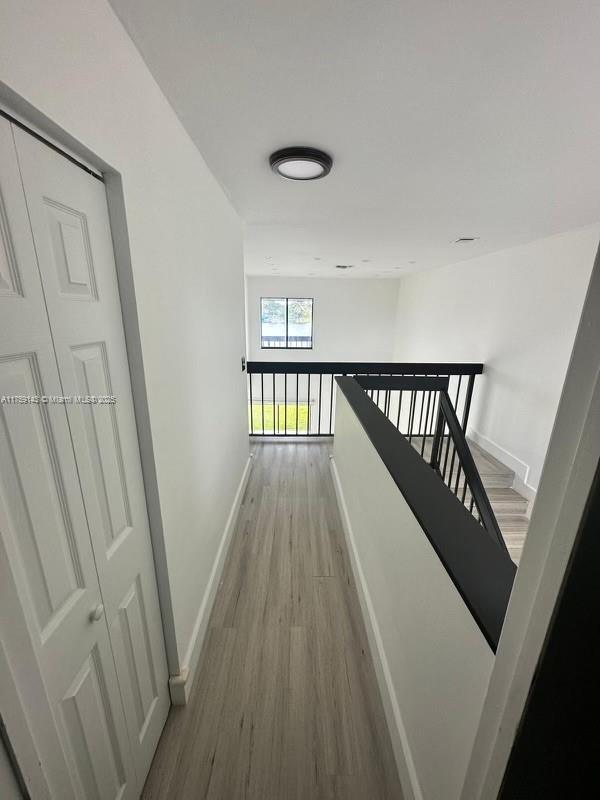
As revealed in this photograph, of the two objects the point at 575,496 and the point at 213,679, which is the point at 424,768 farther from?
the point at 575,496

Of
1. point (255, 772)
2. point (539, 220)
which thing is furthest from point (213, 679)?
point (539, 220)

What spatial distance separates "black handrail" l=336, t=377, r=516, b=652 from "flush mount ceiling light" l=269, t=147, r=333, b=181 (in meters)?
1.34

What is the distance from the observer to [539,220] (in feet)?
7.79

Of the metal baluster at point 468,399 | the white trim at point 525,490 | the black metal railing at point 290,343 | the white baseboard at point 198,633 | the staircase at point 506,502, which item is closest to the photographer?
the white baseboard at point 198,633

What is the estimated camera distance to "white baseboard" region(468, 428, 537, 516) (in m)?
3.00

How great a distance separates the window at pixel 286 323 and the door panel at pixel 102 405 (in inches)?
286

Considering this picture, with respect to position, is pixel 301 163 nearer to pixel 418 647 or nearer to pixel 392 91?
Result: pixel 392 91

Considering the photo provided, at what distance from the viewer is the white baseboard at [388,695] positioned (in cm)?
104

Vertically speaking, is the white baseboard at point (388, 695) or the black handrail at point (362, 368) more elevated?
the black handrail at point (362, 368)

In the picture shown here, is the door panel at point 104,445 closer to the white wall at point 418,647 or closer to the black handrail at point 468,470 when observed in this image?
the white wall at point 418,647

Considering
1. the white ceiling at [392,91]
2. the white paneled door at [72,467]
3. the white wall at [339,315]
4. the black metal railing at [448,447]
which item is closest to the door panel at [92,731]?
the white paneled door at [72,467]

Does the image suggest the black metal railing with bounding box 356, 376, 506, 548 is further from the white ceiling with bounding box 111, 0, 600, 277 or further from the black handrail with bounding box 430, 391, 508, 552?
the white ceiling with bounding box 111, 0, 600, 277

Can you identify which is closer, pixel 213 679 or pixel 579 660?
pixel 579 660

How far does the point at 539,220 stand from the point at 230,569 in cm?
341
